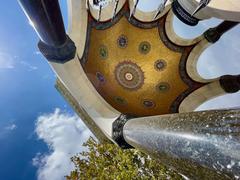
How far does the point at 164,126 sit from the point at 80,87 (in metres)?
4.31

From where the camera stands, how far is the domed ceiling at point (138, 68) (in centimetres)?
786

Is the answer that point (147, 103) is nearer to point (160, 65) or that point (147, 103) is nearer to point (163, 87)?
point (163, 87)

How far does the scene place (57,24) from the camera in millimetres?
3480

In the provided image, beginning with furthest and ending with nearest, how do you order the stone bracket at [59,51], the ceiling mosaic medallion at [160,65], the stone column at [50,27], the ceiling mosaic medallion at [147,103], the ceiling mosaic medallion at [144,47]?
the ceiling mosaic medallion at [147,103] < the ceiling mosaic medallion at [160,65] < the ceiling mosaic medallion at [144,47] < the stone bracket at [59,51] < the stone column at [50,27]

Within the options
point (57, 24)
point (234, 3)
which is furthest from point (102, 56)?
point (57, 24)

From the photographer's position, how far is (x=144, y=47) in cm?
826

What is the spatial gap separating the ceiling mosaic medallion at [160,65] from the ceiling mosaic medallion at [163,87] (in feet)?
1.57

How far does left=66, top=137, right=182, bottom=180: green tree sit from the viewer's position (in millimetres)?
7996

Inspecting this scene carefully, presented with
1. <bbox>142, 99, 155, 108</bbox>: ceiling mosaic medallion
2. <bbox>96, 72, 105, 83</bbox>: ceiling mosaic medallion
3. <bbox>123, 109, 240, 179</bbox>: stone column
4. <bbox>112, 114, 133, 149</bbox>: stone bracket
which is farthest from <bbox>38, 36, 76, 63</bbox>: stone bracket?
<bbox>142, 99, 155, 108</bbox>: ceiling mosaic medallion

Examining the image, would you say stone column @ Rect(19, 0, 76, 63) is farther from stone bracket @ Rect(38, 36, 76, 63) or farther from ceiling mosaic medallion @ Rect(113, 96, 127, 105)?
ceiling mosaic medallion @ Rect(113, 96, 127, 105)

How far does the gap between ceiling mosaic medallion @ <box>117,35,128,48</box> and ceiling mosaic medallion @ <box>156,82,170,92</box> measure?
5.41 feet

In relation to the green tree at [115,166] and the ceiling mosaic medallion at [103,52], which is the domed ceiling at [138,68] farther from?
the green tree at [115,166]

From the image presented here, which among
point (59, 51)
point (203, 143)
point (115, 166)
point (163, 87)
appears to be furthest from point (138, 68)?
point (203, 143)

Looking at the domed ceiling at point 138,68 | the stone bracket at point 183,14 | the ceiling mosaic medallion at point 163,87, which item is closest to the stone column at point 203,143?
the stone bracket at point 183,14
